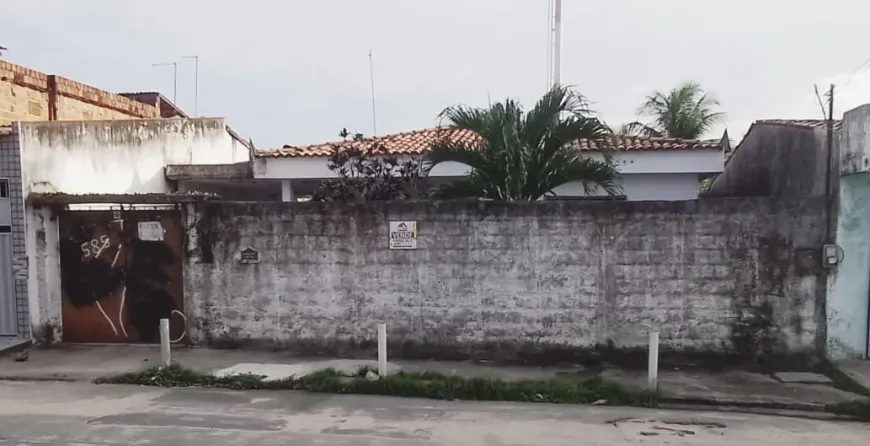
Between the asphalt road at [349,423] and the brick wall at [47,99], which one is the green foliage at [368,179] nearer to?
the asphalt road at [349,423]

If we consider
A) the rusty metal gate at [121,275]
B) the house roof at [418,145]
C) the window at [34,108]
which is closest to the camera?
the rusty metal gate at [121,275]

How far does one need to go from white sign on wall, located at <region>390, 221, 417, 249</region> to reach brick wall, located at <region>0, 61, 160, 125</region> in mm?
8877

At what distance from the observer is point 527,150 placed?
10.1 meters

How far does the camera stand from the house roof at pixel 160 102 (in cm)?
2014

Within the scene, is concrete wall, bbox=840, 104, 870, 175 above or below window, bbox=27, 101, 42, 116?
below

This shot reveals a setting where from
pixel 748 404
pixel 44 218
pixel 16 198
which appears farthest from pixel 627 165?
pixel 16 198

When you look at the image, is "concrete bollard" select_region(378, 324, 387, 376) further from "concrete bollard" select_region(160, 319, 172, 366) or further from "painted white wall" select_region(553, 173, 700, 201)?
"painted white wall" select_region(553, 173, 700, 201)

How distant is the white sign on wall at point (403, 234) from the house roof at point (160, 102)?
A: 13347 millimetres

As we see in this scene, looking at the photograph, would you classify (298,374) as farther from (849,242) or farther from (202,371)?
(849,242)

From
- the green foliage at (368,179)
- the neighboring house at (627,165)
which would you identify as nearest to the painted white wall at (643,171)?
the neighboring house at (627,165)

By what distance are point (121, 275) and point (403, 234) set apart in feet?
15.7

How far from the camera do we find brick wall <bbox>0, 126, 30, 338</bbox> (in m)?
10.4

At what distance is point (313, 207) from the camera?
9.84 m

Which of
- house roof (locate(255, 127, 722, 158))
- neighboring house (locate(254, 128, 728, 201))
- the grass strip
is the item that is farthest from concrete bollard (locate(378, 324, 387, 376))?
neighboring house (locate(254, 128, 728, 201))
